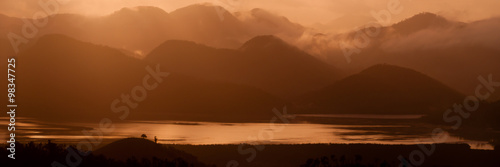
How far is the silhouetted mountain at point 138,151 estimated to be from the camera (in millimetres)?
44906

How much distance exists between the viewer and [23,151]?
3622 centimetres

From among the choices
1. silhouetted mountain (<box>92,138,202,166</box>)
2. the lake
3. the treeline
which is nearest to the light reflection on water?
the lake

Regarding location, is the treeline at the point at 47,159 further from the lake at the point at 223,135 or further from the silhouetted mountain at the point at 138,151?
the lake at the point at 223,135

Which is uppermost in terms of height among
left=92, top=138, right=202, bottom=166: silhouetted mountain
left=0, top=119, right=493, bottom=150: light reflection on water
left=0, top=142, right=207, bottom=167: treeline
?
left=0, top=119, right=493, bottom=150: light reflection on water

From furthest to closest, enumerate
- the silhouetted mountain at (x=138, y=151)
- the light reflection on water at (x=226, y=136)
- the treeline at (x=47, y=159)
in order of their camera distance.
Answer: the light reflection on water at (x=226, y=136) → the silhouetted mountain at (x=138, y=151) → the treeline at (x=47, y=159)

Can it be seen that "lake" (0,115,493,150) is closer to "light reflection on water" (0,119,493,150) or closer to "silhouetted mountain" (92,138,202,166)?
→ "light reflection on water" (0,119,493,150)

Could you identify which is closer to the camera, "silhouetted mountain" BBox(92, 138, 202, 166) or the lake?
"silhouetted mountain" BBox(92, 138, 202, 166)

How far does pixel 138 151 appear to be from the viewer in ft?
149

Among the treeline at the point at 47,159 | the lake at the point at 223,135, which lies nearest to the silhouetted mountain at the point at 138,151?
the treeline at the point at 47,159

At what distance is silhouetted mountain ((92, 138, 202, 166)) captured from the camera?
44.9 meters

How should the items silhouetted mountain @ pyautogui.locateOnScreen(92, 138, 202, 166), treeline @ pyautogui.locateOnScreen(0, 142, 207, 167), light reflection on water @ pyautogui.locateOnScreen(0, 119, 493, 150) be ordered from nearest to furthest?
treeline @ pyautogui.locateOnScreen(0, 142, 207, 167) → silhouetted mountain @ pyautogui.locateOnScreen(92, 138, 202, 166) → light reflection on water @ pyautogui.locateOnScreen(0, 119, 493, 150)

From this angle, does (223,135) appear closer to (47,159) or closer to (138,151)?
(138,151)

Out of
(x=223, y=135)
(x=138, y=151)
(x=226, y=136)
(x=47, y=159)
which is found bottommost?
(x=47, y=159)

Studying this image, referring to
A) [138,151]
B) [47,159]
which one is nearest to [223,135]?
[138,151]
